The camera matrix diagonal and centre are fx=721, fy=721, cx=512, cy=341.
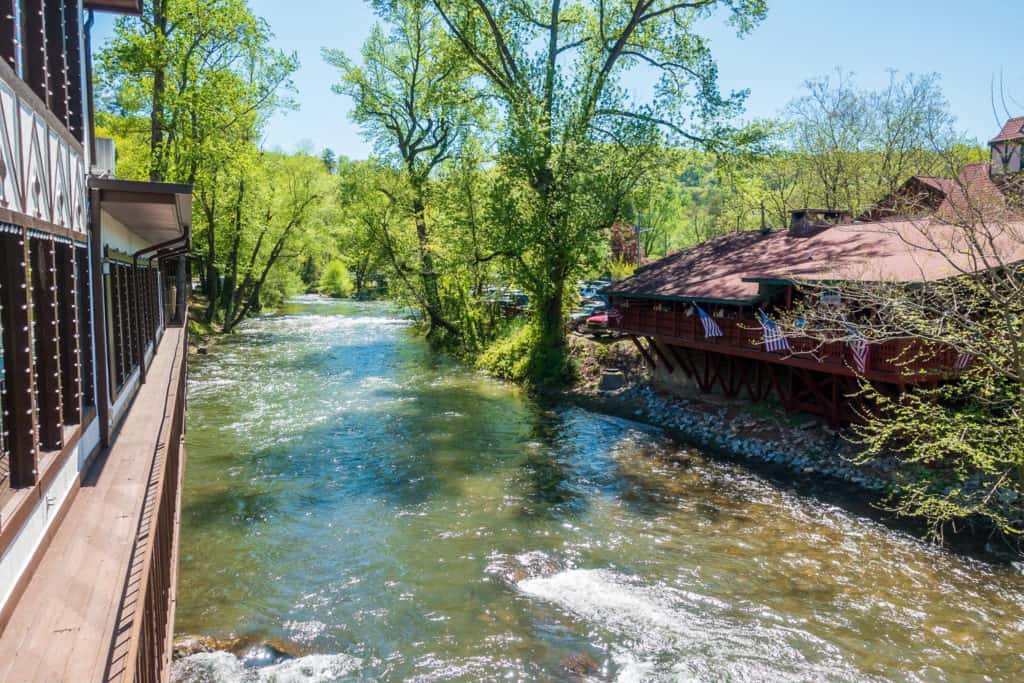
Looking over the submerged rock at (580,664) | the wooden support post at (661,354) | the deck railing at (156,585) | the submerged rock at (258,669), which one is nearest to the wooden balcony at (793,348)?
the wooden support post at (661,354)

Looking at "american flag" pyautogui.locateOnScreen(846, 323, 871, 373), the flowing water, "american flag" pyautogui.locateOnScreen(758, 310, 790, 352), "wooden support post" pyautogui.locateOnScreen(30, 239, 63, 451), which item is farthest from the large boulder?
"wooden support post" pyautogui.locateOnScreen(30, 239, 63, 451)

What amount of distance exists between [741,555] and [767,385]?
9354 mm

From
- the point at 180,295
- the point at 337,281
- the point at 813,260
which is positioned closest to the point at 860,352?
the point at 813,260

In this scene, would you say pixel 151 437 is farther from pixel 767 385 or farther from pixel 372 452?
pixel 767 385

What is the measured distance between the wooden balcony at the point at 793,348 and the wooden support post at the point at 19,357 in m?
13.3

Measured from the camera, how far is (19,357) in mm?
4957

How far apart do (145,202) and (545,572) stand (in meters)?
7.73


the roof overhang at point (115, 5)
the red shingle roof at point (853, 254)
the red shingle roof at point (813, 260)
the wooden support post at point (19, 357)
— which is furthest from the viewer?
the red shingle roof at point (813, 260)

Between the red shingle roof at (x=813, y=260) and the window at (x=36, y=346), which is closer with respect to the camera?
the window at (x=36, y=346)

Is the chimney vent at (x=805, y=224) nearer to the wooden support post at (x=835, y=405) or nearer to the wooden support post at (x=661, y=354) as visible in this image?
the wooden support post at (x=661, y=354)

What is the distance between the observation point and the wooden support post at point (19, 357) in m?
4.82

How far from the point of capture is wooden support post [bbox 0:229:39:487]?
4824mm

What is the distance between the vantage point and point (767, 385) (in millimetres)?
20391

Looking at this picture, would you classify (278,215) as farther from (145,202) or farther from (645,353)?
(145,202)
